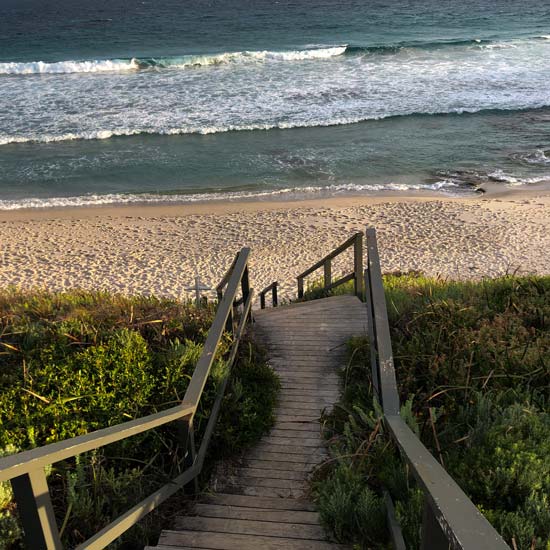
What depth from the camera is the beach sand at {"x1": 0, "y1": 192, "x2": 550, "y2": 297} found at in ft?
49.7

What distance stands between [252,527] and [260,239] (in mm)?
13872

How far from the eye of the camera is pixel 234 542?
Result: 345cm

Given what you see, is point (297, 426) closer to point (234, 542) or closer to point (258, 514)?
point (258, 514)

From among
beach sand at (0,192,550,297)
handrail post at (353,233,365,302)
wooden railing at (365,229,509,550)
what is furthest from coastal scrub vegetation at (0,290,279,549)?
beach sand at (0,192,550,297)

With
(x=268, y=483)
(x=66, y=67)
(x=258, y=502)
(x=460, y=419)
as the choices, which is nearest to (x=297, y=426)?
(x=268, y=483)

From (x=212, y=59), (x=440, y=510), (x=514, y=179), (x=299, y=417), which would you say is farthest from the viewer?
(x=212, y=59)

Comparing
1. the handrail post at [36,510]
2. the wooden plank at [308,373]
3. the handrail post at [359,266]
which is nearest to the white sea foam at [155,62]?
the handrail post at [359,266]

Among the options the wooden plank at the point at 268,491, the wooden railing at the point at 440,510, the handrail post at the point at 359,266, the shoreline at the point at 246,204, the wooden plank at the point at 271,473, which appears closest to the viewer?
the wooden railing at the point at 440,510

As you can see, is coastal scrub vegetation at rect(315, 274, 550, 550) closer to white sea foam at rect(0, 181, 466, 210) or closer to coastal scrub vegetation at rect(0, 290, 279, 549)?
coastal scrub vegetation at rect(0, 290, 279, 549)

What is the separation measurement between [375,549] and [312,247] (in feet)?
44.6

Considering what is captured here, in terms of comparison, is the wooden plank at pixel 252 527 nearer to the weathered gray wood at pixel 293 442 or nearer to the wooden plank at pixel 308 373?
the weathered gray wood at pixel 293 442

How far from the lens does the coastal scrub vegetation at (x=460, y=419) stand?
3279 millimetres

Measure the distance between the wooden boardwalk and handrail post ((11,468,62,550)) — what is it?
3.16ft

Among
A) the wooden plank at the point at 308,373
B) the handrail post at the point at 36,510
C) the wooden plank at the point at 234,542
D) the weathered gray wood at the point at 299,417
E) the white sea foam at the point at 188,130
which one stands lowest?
the weathered gray wood at the point at 299,417
